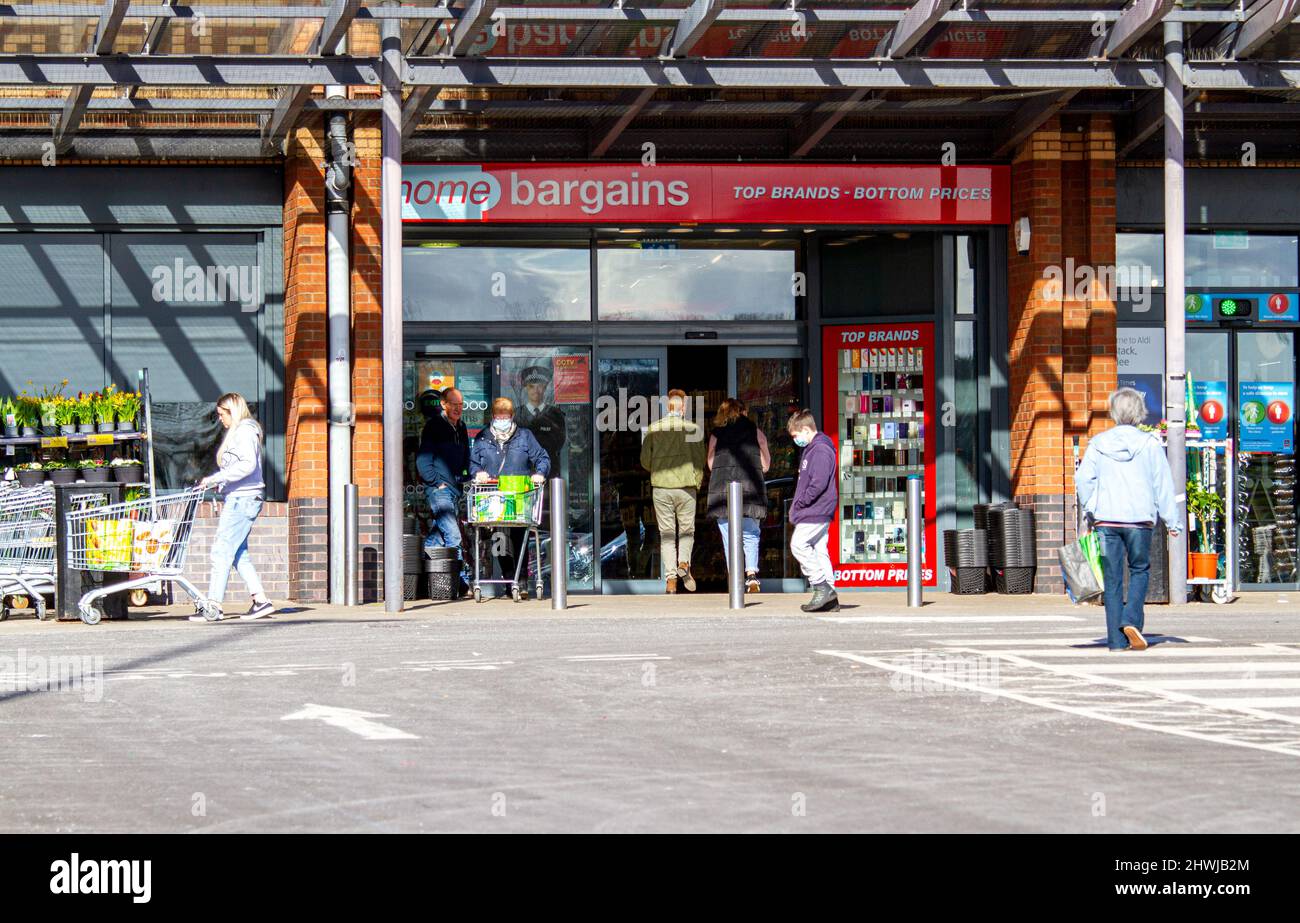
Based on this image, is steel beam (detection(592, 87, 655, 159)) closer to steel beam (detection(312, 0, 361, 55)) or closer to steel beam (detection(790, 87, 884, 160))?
steel beam (detection(790, 87, 884, 160))

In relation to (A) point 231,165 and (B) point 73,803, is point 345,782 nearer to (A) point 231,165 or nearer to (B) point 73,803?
(B) point 73,803

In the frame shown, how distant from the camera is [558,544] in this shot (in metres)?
16.2

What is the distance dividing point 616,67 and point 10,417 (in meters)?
6.35

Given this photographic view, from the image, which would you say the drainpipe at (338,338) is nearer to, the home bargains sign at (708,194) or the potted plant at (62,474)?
the home bargains sign at (708,194)

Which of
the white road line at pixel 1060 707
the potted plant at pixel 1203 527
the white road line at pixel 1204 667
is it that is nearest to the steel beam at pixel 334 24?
the white road line at pixel 1060 707

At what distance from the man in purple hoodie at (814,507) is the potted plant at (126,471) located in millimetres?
5964

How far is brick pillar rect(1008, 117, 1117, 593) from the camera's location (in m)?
18.8

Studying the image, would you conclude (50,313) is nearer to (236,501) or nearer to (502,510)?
(236,501)

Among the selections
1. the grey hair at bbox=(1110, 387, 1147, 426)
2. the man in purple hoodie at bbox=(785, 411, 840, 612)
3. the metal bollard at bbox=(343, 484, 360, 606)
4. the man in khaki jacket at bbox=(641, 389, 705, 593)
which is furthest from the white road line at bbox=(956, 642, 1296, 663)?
the metal bollard at bbox=(343, 484, 360, 606)

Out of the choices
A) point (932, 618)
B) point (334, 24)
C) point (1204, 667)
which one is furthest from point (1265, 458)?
point (334, 24)

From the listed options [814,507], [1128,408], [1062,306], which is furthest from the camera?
[1062,306]

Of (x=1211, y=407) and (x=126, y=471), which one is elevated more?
(x=1211, y=407)
